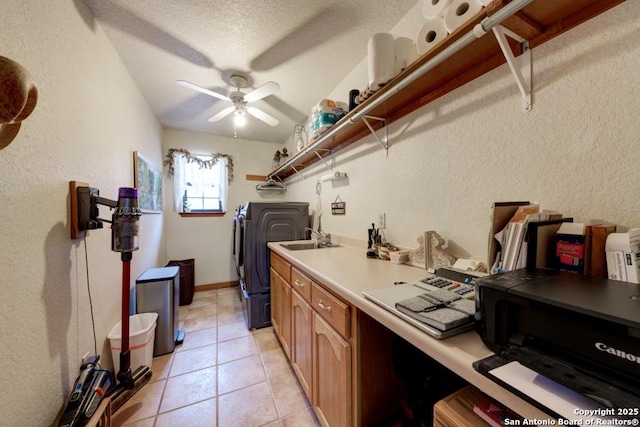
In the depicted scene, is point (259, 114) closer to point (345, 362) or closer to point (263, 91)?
point (263, 91)

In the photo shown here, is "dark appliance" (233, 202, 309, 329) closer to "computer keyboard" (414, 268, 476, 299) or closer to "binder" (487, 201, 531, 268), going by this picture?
"computer keyboard" (414, 268, 476, 299)

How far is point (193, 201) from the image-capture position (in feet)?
11.8

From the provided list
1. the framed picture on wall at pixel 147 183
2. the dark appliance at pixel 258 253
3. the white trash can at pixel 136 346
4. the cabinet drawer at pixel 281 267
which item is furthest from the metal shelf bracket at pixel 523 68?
the framed picture on wall at pixel 147 183

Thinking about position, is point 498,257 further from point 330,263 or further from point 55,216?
point 55,216

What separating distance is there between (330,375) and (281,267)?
3.12ft

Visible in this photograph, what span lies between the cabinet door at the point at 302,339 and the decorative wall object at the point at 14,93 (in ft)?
4.51

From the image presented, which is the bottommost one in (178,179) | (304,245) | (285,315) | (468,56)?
(285,315)

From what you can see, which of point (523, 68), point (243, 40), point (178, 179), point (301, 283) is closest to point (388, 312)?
point (301, 283)

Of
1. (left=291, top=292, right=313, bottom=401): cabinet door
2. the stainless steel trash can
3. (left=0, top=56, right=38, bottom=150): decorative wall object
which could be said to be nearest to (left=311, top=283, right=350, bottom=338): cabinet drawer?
(left=291, top=292, right=313, bottom=401): cabinet door

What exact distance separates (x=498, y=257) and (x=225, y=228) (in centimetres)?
368

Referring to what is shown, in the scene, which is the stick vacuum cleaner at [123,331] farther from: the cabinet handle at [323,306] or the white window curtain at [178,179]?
the white window curtain at [178,179]

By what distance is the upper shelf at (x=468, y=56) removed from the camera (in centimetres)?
74

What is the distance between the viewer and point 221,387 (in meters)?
1.60

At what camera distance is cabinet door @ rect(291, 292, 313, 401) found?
133 centimetres
